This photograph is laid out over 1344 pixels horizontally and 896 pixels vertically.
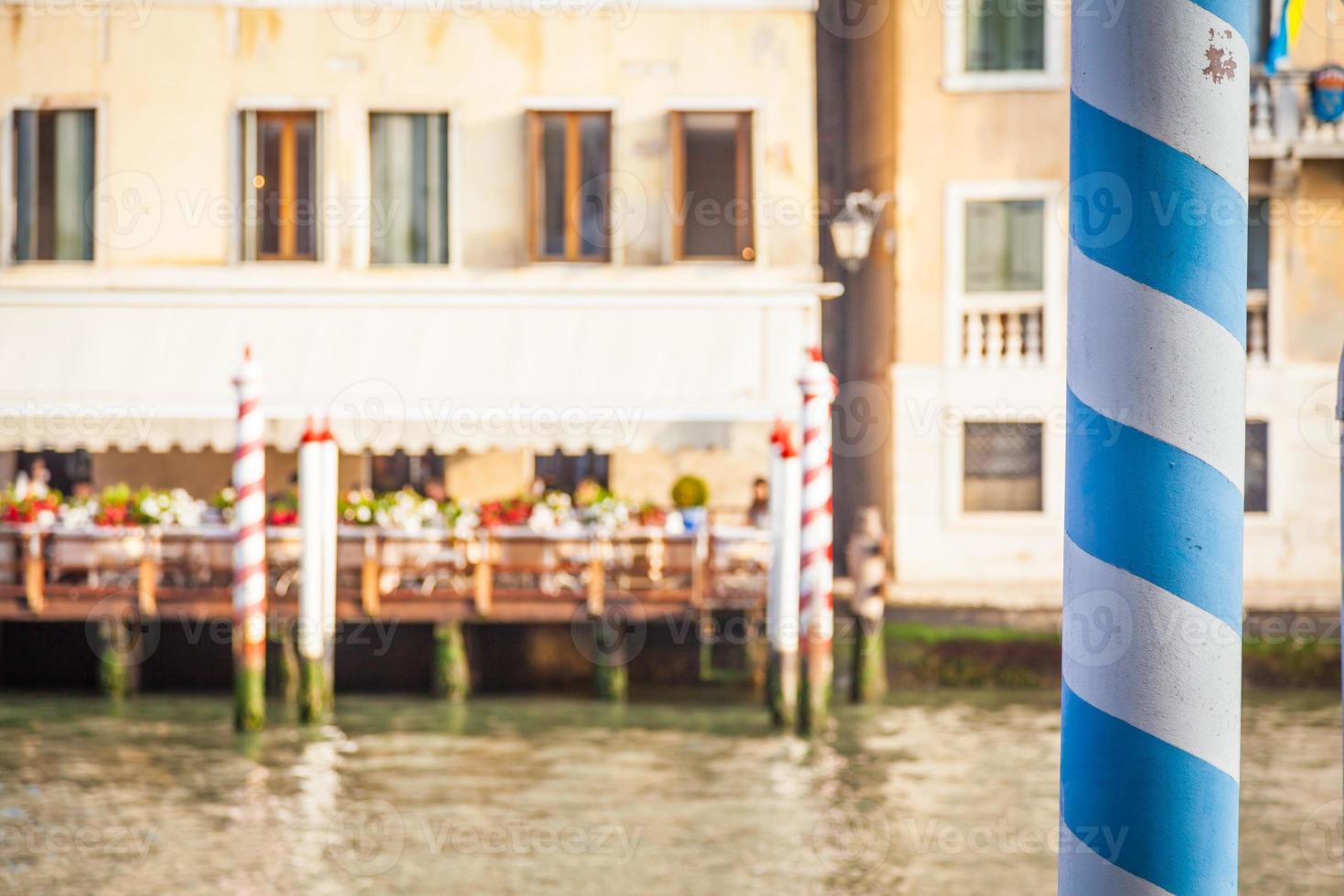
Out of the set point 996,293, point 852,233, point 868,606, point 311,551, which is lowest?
point 868,606

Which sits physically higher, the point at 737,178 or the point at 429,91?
the point at 429,91

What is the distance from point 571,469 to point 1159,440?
52.6 feet

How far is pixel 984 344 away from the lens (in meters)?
17.3

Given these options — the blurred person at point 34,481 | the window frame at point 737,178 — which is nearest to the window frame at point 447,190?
the window frame at point 737,178

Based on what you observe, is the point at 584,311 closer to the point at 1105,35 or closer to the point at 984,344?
the point at 984,344

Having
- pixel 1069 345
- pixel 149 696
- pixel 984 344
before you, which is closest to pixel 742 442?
pixel 984 344

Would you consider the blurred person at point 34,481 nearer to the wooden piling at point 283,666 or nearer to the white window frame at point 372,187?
the wooden piling at point 283,666

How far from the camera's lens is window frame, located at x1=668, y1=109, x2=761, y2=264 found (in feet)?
55.5

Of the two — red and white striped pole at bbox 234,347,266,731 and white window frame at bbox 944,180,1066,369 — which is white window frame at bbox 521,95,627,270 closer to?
white window frame at bbox 944,180,1066,369

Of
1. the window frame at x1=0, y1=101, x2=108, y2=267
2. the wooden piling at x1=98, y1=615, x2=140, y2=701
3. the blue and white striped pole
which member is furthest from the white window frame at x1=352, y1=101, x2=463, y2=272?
the blue and white striped pole

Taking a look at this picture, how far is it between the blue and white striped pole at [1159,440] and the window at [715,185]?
50.4ft

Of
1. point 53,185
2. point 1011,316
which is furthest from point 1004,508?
point 53,185

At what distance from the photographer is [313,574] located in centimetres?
1280

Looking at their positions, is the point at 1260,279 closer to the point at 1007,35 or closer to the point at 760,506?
the point at 1007,35
